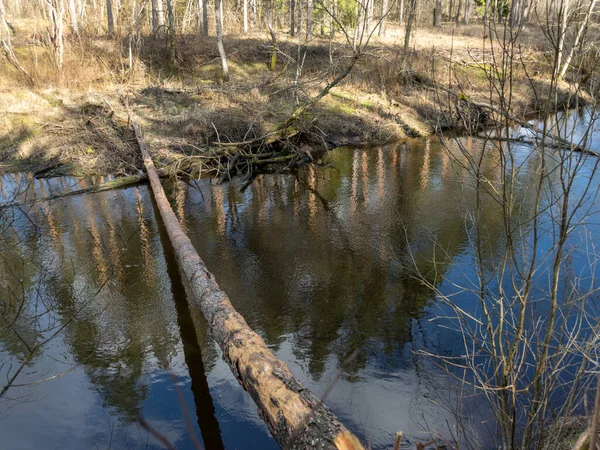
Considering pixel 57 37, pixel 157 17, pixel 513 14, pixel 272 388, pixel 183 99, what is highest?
pixel 157 17

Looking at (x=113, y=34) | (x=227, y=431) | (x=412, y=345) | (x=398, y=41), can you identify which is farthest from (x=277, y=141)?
(x=398, y=41)

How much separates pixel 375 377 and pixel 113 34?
70.7 feet

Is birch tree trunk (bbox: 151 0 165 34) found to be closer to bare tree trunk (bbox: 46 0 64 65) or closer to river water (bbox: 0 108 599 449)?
bare tree trunk (bbox: 46 0 64 65)

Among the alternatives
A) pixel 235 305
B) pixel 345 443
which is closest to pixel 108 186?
pixel 235 305

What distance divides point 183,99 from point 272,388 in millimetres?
16257

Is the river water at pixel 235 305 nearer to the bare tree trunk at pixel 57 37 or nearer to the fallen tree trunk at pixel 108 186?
the fallen tree trunk at pixel 108 186

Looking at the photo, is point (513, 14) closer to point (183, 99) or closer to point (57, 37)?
point (183, 99)

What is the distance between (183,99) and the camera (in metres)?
17.6

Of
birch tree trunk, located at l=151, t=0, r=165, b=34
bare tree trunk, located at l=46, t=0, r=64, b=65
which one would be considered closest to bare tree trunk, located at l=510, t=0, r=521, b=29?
bare tree trunk, located at l=46, t=0, r=64, b=65

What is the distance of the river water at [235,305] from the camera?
458 centimetres

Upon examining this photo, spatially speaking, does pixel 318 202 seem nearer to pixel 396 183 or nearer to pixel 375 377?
pixel 396 183

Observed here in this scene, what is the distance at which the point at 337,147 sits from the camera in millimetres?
16047

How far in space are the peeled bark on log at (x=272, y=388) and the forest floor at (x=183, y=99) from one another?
8866mm

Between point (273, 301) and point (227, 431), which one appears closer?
point (227, 431)
